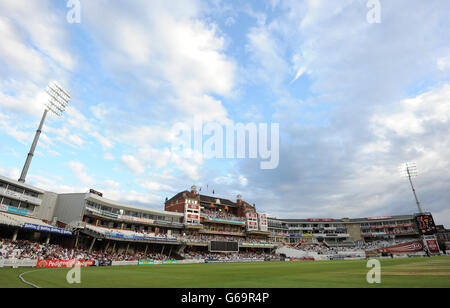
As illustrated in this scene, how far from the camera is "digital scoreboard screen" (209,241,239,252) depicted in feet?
226

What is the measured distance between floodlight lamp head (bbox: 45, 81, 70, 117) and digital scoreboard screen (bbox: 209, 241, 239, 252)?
5049 cm

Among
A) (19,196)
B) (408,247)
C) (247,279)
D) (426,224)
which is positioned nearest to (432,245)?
(408,247)

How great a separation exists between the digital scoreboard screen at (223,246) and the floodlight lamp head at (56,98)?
50.5 m

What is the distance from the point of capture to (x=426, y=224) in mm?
58625

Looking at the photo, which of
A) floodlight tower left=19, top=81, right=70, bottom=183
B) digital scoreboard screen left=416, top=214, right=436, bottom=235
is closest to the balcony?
floodlight tower left=19, top=81, right=70, bottom=183

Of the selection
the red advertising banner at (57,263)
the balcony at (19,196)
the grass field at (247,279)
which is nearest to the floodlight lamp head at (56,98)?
the balcony at (19,196)

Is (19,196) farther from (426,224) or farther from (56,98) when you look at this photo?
(426,224)

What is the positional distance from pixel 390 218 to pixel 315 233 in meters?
32.0

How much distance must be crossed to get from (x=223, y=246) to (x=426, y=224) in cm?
5138

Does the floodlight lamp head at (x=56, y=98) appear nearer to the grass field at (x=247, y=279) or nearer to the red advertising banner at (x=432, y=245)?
the grass field at (x=247, y=279)

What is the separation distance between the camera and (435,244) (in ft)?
215

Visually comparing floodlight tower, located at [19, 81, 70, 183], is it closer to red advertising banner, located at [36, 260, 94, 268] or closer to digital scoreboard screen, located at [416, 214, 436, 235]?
red advertising banner, located at [36, 260, 94, 268]

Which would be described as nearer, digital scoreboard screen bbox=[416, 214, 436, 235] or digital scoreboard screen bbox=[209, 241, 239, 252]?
digital scoreboard screen bbox=[416, 214, 436, 235]
